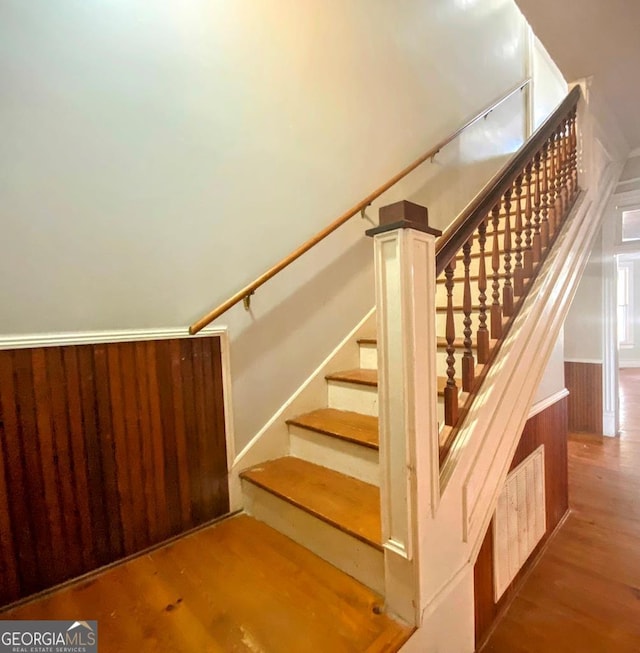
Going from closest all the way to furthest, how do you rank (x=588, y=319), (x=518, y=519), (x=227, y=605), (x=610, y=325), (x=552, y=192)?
(x=227, y=605), (x=518, y=519), (x=552, y=192), (x=610, y=325), (x=588, y=319)

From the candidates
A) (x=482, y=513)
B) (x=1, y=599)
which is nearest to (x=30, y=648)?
(x=1, y=599)

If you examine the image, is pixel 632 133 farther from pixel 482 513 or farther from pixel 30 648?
pixel 30 648

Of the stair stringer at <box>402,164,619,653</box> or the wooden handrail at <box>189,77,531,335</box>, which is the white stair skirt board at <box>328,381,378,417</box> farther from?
the wooden handrail at <box>189,77,531,335</box>

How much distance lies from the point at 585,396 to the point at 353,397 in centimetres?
303

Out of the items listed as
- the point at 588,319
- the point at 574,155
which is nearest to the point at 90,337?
the point at 574,155

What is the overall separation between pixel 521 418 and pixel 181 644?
4.58 ft

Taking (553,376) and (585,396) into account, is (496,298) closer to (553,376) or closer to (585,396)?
(553,376)

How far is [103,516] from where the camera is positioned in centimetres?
128

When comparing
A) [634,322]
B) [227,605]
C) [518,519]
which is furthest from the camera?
[634,322]

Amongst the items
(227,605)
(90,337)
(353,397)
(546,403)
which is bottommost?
(227,605)

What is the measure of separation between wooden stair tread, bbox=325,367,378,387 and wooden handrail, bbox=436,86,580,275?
2.68 feet

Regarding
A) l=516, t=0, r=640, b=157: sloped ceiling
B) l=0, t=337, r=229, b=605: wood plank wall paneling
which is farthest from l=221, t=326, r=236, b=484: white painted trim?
l=516, t=0, r=640, b=157: sloped ceiling

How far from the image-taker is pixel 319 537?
51.6 inches

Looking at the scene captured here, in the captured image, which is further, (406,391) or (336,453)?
(336,453)
